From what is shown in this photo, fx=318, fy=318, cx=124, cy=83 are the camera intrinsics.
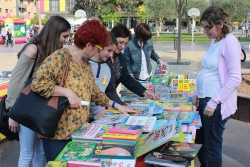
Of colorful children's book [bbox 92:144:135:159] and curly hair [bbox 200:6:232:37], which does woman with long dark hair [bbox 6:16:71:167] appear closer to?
colorful children's book [bbox 92:144:135:159]

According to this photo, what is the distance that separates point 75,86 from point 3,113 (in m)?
0.79

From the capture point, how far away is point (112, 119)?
2.34 m

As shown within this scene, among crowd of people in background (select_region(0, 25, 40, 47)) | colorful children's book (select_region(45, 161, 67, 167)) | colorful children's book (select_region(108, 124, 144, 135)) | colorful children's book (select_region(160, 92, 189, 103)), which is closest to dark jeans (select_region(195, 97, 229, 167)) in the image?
colorful children's book (select_region(160, 92, 189, 103))

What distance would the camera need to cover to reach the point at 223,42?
8.00 feet

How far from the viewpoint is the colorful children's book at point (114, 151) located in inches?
67.4

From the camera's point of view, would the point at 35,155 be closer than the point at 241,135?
Yes

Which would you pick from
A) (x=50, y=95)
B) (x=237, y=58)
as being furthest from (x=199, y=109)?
(x=50, y=95)

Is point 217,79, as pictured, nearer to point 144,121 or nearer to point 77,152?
point 144,121

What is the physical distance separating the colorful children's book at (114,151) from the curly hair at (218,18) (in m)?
1.22

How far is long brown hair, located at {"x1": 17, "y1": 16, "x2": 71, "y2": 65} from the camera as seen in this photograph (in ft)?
7.79

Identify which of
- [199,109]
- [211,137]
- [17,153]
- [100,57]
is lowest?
[17,153]

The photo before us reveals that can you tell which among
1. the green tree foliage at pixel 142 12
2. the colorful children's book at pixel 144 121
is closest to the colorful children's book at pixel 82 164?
the colorful children's book at pixel 144 121

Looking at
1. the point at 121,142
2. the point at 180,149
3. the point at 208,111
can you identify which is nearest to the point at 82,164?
the point at 121,142

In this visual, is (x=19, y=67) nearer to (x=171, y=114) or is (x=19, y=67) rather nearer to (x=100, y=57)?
(x=100, y=57)
